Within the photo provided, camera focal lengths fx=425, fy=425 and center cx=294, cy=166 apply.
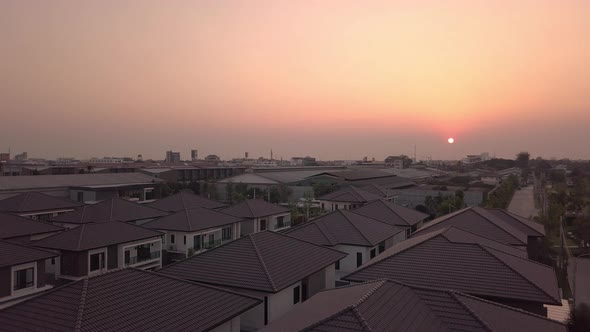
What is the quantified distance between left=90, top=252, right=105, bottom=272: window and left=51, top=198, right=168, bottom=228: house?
7.14 metres

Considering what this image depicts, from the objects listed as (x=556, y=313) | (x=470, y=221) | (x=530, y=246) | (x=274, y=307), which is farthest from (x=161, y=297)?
(x=530, y=246)

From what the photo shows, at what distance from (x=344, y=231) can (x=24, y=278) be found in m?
15.7

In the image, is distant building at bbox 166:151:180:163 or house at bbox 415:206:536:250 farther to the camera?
distant building at bbox 166:151:180:163

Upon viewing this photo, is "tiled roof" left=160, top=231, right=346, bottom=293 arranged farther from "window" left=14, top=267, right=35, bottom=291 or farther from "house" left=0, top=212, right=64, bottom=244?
"house" left=0, top=212, right=64, bottom=244

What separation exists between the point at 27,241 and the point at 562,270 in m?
30.8

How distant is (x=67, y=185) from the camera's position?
45.8m

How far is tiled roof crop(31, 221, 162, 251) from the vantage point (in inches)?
835

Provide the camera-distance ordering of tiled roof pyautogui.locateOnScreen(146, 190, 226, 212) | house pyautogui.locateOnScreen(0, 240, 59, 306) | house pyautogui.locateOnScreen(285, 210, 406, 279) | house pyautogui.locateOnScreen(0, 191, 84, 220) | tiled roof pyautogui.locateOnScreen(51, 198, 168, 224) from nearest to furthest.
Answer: house pyautogui.locateOnScreen(0, 240, 59, 306), house pyautogui.locateOnScreen(285, 210, 406, 279), tiled roof pyautogui.locateOnScreen(51, 198, 168, 224), house pyautogui.locateOnScreen(0, 191, 84, 220), tiled roof pyautogui.locateOnScreen(146, 190, 226, 212)

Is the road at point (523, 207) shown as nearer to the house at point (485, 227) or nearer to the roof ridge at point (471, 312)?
the house at point (485, 227)

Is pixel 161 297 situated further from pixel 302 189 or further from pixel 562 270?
pixel 302 189

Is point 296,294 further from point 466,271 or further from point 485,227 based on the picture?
point 485,227

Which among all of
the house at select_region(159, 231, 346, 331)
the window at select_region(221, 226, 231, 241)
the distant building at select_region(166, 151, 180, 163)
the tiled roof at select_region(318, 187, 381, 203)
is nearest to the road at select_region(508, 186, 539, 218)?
the tiled roof at select_region(318, 187, 381, 203)

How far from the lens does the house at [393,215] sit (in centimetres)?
2978

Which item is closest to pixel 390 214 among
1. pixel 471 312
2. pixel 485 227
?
pixel 485 227
